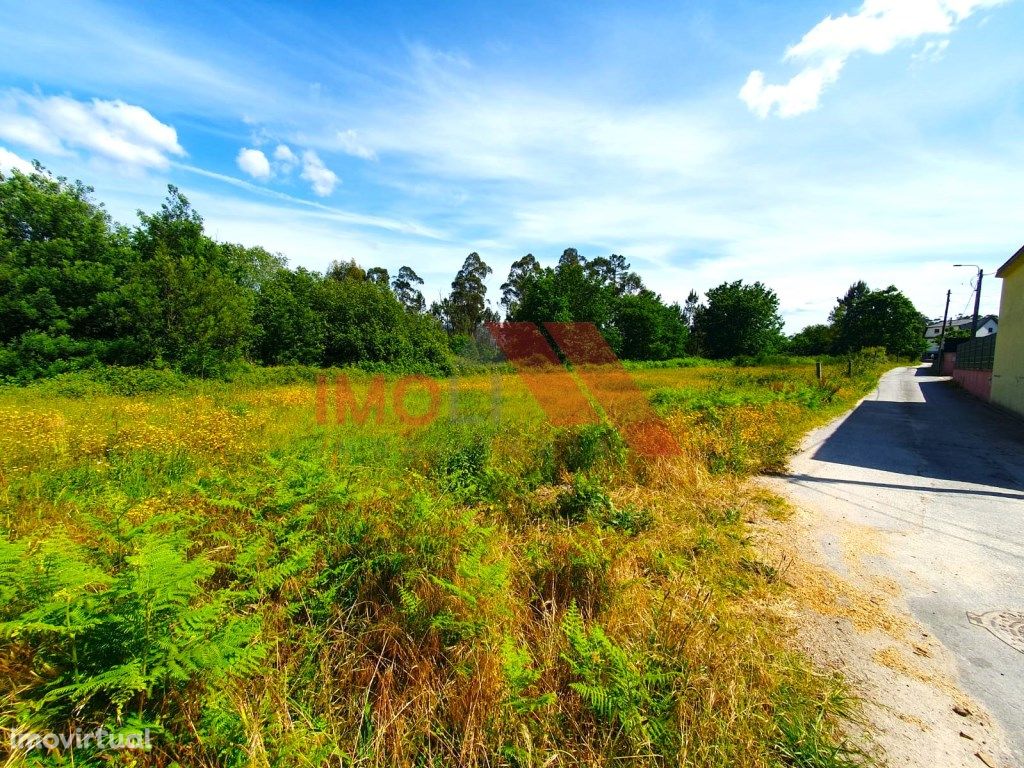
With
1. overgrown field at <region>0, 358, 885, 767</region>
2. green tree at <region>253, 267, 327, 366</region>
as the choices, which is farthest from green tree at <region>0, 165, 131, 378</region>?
overgrown field at <region>0, 358, 885, 767</region>

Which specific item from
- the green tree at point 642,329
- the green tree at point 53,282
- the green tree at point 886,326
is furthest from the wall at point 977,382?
the green tree at point 886,326

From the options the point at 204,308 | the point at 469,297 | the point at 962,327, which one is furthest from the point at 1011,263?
the point at 962,327

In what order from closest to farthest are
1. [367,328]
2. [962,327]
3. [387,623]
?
[387,623] < [367,328] < [962,327]

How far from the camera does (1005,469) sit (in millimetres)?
6422

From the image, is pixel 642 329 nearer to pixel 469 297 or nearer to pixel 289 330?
pixel 469 297

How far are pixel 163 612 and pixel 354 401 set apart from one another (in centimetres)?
1049

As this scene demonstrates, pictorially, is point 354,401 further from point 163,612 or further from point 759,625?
point 759,625

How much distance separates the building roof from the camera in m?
11.2

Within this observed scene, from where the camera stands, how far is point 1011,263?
39.0 ft

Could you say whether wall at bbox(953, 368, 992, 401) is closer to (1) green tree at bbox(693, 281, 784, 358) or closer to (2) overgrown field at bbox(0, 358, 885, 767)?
(2) overgrown field at bbox(0, 358, 885, 767)

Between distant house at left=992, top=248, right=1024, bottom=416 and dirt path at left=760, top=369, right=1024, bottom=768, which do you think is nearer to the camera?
dirt path at left=760, top=369, right=1024, bottom=768

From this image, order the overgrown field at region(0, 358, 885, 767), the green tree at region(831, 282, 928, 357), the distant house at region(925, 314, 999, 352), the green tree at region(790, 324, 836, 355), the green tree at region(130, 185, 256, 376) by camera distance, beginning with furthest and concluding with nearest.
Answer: the distant house at region(925, 314, 999, 352) → the green tree at region(790, 324, 836, 355) → the green tree at region(831, 282, 928, 357) → the green tree at region(130, 185, 256, 376) → the overgrown field at region(0, 358, 885, 767)

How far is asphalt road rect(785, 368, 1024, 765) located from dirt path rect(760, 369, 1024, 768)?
0.01 metres

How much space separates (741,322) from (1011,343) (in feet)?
112
